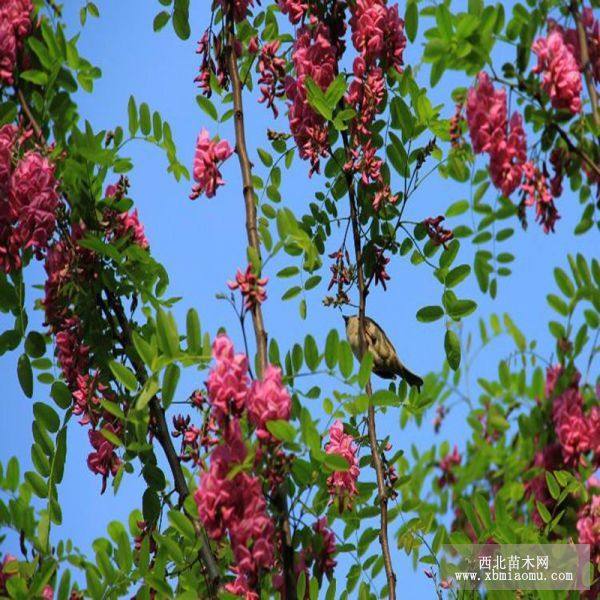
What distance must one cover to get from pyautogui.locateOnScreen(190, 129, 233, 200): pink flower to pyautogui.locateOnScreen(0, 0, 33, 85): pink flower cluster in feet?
2.60

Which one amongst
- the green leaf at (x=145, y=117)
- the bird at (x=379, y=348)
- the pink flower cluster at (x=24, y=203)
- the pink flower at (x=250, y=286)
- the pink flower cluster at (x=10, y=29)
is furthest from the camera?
the bird at (x=379, y=348)

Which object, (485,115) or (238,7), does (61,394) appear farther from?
(485,115)

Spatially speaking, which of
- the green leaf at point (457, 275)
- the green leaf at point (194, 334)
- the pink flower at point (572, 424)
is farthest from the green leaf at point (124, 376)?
the pink flower at point (572, 424)

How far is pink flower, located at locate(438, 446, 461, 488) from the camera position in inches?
183

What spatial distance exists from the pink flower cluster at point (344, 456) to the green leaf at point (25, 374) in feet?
2.88

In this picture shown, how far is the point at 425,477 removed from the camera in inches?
171

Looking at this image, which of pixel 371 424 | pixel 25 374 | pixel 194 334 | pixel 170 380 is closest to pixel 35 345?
pixel 25 374

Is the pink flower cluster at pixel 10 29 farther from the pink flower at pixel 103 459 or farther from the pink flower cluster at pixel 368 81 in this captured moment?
the pink flower at pixel 103 459

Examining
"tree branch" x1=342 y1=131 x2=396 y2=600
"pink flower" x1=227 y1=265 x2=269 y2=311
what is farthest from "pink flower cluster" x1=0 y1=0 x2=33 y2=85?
"pink flower" x1=227 y1=265 x2=269 y2=311

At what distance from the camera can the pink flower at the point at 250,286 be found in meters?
2.03

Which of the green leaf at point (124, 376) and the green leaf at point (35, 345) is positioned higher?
the green leaf at point (35, 345)

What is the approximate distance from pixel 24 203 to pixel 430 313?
1.13 metres

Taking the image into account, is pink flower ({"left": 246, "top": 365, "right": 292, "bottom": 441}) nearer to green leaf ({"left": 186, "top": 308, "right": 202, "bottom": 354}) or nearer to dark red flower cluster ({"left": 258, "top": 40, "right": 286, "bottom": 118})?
green leaf ({"left": 186, "top": 308, "right": 202, "bottom": 354})

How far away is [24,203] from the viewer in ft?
8.63
